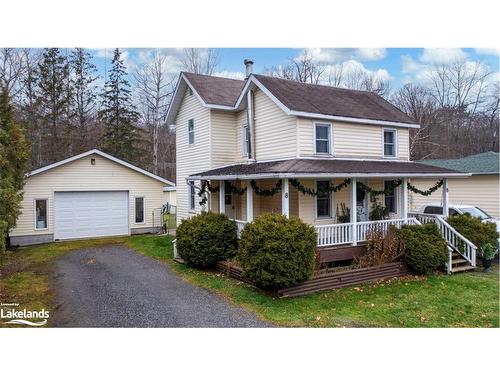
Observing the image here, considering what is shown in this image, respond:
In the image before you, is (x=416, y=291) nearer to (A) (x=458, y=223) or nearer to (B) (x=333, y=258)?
(B) (x=333, y=258)

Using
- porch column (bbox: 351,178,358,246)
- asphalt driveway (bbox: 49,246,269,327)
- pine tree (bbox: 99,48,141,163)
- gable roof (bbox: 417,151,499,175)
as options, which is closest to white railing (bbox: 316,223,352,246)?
porch column (bbox: 351,178,358,246)

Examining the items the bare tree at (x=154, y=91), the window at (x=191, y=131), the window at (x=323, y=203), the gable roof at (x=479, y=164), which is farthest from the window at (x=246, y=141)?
the gable roof at (x=479, y=164)

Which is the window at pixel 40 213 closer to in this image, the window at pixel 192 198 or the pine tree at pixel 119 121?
the window at pixel 192 198

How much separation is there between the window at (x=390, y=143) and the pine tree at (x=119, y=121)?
2005 cm

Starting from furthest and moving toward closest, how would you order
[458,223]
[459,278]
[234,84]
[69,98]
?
[69,98] → [234,84] → [458,223] → [459,278]

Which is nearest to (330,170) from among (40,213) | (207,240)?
(207,240)

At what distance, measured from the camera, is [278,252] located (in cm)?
836

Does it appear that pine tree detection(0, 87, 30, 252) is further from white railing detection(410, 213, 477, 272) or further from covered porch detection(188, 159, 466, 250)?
white railing detection(410, 213, 477, 272)

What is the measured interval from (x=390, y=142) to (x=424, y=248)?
503cm

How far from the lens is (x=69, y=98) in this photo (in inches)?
923

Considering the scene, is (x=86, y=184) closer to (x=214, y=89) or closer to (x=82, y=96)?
(x=214, y=89)

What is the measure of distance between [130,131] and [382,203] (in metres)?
23.0
